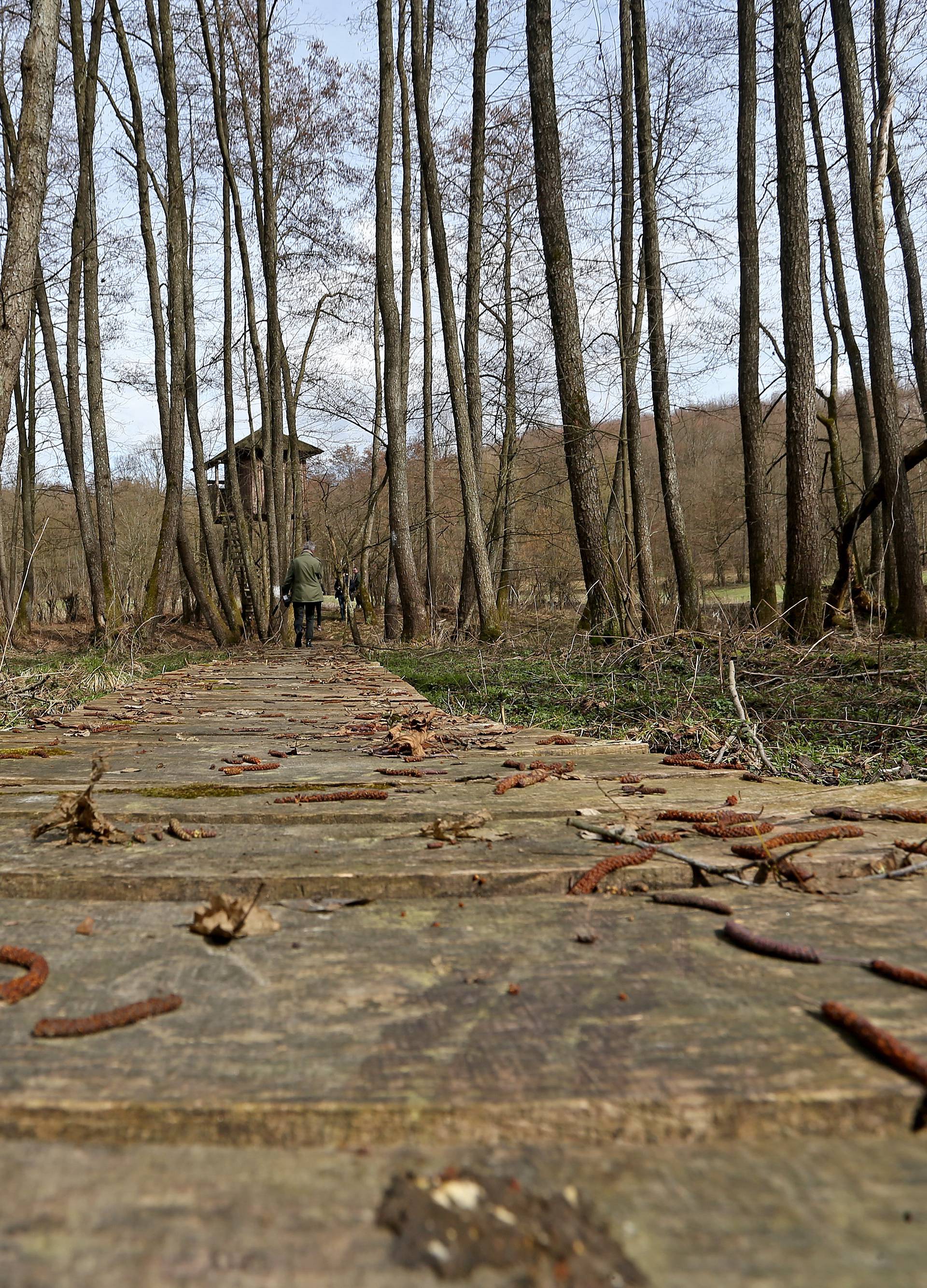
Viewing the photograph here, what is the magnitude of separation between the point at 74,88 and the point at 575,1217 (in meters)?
17.8

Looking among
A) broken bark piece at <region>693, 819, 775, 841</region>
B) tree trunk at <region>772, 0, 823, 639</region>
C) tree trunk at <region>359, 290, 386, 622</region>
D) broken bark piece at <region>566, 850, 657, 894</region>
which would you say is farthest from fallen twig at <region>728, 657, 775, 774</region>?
tree trunk at <region>359, 290, 386, 622</region>

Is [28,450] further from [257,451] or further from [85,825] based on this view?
[85,825]

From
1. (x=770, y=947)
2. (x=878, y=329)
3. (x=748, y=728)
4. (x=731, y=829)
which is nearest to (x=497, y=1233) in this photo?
(x=770, y=947)

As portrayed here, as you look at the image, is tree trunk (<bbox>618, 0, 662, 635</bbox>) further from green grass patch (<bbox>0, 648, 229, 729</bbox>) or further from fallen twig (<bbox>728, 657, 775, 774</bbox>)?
fallen twig (<bbox>728, 657, 775, 774</bbox>)

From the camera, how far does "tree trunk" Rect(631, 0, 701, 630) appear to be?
13.0 metres

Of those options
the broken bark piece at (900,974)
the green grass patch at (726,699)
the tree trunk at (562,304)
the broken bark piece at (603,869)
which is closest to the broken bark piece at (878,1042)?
the broken bark piece at (900,974)

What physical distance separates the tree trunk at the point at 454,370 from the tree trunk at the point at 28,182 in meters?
7.56

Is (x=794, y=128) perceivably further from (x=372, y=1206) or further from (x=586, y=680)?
(x=372, y=1206)

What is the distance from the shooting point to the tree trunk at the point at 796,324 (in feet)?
33.6

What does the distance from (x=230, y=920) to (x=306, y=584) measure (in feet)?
49.9

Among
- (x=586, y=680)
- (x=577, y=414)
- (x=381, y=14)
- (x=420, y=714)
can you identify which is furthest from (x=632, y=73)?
(x=420, y=714)

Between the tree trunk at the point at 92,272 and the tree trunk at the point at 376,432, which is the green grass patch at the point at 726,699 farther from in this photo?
the tree trunk at the point at 376,432

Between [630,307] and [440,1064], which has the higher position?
[630,307]

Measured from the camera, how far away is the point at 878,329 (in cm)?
1163
